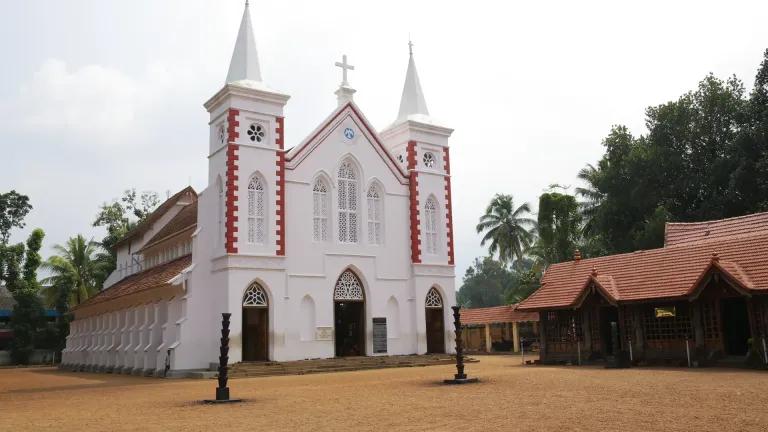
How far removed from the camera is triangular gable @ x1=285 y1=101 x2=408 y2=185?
96.8ft

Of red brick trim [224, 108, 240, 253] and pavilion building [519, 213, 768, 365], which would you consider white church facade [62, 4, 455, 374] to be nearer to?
red brick trim [224, 108, 240, 253]

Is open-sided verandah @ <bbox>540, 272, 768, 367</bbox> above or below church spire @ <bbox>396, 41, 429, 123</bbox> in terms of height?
below

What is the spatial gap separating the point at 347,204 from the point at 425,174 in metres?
4.61

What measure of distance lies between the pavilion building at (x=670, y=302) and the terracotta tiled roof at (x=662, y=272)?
3 centimetres

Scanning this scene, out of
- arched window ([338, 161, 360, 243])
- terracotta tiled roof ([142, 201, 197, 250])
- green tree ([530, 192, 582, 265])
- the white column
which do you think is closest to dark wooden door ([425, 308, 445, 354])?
arched window ([338, 161, 360, 243])

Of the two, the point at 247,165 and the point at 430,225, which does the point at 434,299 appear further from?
the point at 247,165

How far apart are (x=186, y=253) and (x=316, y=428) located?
24.1 m

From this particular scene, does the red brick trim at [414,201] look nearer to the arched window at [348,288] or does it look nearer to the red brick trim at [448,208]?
the red brick trim at [448,208]

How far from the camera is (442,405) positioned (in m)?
12.9

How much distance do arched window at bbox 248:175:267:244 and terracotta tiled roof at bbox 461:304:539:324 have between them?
16.0 m

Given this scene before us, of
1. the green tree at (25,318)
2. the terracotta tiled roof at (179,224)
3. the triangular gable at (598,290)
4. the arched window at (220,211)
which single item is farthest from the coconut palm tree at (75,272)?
the triangular gable at (598,290)

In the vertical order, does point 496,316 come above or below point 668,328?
above

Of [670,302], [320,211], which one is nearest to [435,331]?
[320,211]

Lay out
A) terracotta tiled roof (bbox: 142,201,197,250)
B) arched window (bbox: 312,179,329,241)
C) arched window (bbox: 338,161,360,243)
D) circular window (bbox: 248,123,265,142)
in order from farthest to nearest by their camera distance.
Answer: terracotta tiled roof (bbox: 142,201,197,250), arched window (bbox: 338,161,360,243), arched window (bbox: 312,179,329,241), circular window (bbox: 248,123,265,142)
